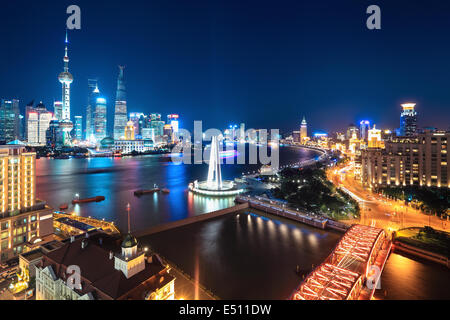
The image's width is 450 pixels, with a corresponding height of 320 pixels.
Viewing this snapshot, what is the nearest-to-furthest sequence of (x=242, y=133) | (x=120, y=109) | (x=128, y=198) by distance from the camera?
(x=128, y=198) < (x=120, y=109) < (x=242, y=133)

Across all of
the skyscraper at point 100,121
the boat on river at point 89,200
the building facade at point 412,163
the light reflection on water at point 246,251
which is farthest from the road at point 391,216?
the skyscraper at point 100,121

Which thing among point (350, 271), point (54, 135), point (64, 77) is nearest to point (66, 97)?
point (64, 77)

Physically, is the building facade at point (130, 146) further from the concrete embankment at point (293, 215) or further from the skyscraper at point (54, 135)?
the concrete embankment at point (293, 215)

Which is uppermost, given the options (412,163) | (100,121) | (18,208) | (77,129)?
(100,121)

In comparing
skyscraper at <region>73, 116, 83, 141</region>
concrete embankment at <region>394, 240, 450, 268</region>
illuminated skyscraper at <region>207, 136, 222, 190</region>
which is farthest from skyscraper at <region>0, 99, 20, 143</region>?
concrete embankment at <region>394, 240, 450, 268</region>

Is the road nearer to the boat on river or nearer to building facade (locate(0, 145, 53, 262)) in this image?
building facade (locate(0, 145, 53, 262))

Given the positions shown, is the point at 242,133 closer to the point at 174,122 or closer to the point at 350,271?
the point at 174,122

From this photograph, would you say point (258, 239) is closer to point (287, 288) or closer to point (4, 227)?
point (287, 288)
